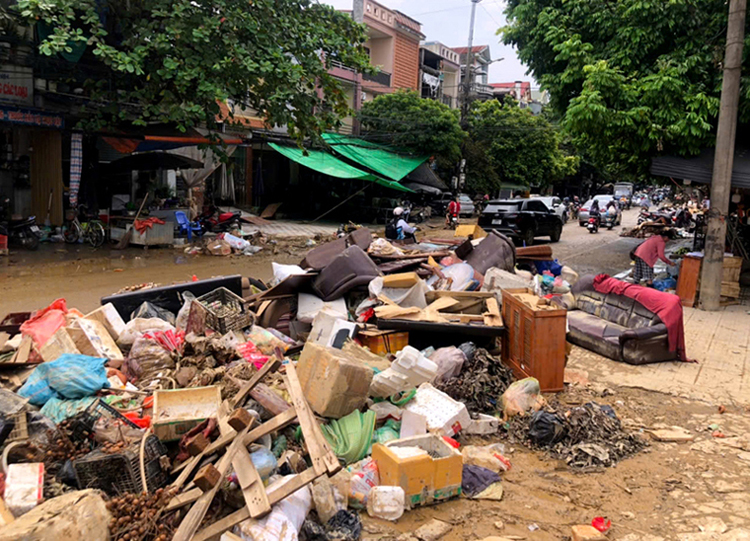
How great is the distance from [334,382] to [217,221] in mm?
14750

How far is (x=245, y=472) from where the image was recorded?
139 inches

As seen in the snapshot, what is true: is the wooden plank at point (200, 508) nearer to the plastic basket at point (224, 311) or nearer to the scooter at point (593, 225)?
the plastic basket at point (224, 311)

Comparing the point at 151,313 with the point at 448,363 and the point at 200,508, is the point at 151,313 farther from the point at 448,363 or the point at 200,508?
the point at 200,508

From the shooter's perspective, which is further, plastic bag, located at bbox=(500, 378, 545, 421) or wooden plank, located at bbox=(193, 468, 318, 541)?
plastic bag, located at bbox=(500, 378, 545, 421)

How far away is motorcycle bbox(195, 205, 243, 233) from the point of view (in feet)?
58.4

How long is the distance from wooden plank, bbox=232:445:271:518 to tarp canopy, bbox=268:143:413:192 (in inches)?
686

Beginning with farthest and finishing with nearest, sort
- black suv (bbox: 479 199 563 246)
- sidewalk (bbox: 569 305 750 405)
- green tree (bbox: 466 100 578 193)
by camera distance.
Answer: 1. green tree (bbox: 466 100 578 193)
2. black suv (bbox: 479 199 563 246)
3. sidewalk (bbox: 569 305 750 405)

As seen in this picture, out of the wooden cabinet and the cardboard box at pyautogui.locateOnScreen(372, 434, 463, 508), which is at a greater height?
the wooden cabinet

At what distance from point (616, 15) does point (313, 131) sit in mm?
7091

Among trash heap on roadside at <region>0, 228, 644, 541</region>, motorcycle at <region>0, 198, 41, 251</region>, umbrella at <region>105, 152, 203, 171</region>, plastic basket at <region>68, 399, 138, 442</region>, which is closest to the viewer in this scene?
trash heap on roadside at <region>0, 228, 644, 541</region>

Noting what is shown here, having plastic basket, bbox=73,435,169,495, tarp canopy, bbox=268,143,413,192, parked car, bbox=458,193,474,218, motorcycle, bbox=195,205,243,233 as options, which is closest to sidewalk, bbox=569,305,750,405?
plastic basket, bbox=73,435,169,495

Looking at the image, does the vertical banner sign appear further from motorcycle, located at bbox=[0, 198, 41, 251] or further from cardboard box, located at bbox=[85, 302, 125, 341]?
cardboard box, located at bbox=[85, 302, 125, 341]

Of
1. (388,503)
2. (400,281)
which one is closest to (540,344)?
(400,281)

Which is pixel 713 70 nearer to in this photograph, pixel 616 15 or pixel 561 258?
pixel 616 15
